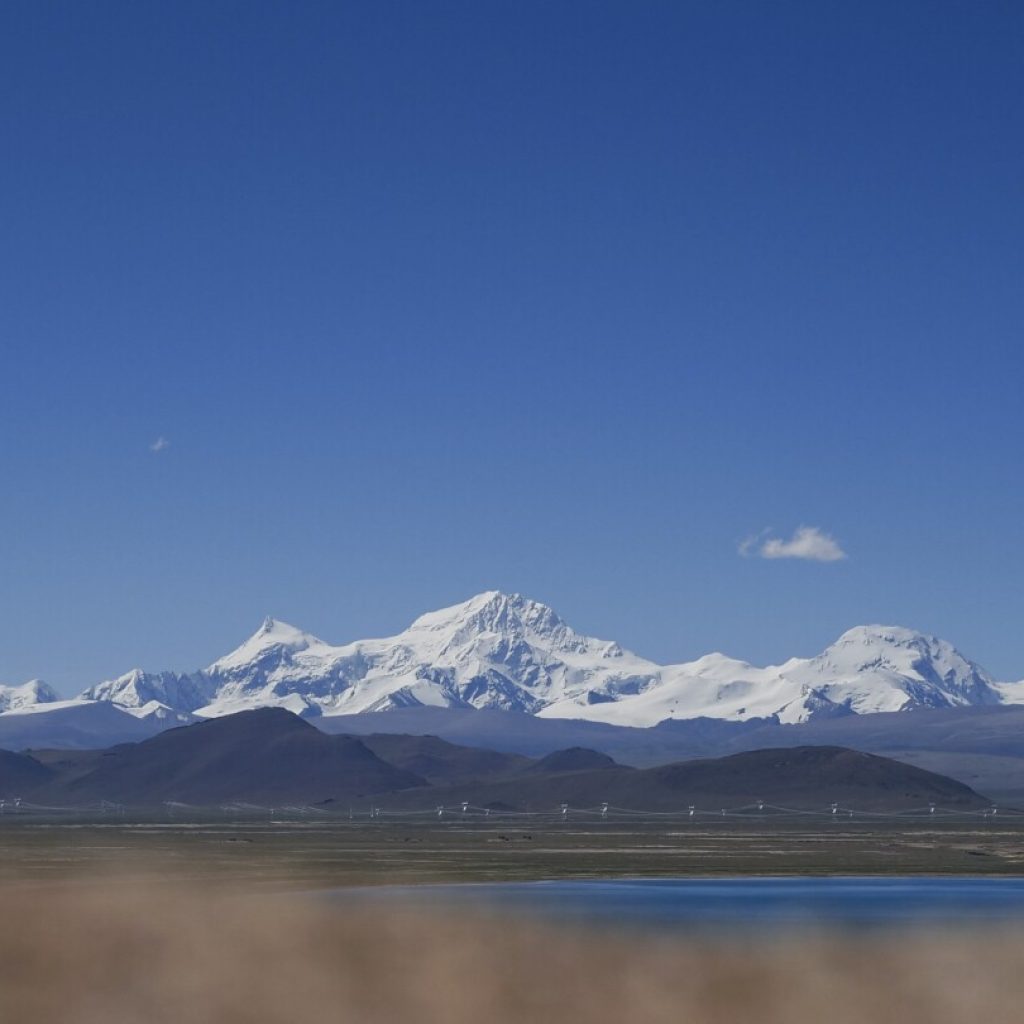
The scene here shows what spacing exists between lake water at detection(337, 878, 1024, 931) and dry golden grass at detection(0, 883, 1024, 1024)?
29138mm

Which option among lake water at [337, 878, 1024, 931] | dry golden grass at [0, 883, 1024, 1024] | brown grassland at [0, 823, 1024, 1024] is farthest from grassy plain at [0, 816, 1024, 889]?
dry golden grass at [0, 883, 1024, 1024]

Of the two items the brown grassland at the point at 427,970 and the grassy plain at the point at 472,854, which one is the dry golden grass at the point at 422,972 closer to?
the brown grassland at the point at 427,970

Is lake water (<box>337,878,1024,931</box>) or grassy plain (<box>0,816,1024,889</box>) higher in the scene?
grassy plain (<box>0,816,1024,889</box>)

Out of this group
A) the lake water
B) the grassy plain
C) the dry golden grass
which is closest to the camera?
the dry golden grass

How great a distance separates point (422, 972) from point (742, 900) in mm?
57787

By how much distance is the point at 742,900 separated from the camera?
263ft

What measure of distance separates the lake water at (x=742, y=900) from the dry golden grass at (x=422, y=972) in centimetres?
2914

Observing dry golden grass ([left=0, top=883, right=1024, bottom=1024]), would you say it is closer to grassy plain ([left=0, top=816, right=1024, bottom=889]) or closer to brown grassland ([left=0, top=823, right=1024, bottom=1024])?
brown grassland ([left=0, top=823, right=1024, bottom=1024])

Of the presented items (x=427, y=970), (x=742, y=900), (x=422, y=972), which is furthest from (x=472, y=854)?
(x=422, y=972)

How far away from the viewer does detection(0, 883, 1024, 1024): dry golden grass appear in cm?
2334

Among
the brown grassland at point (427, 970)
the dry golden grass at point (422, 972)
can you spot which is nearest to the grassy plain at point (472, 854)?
the brown grassland at point (427, 970)

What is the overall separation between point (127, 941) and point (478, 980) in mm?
5508

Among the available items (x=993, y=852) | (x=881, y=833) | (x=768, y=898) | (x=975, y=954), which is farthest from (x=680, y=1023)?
(x=881, y=833)

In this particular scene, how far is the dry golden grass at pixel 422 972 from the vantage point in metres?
23.3
